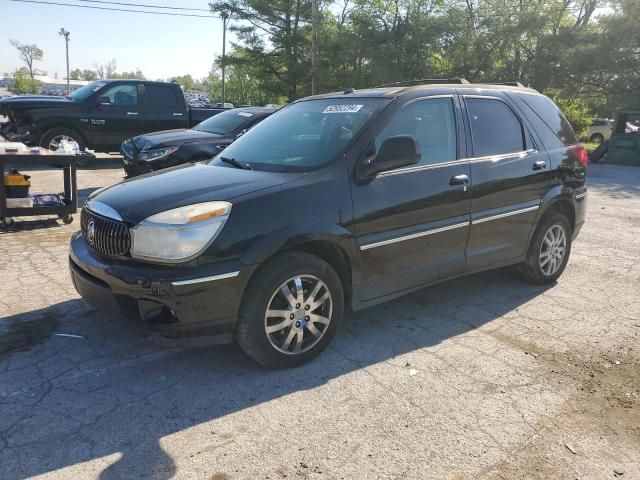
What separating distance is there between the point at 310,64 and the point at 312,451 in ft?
110

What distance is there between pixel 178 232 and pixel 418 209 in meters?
1.80

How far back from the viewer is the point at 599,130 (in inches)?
1105

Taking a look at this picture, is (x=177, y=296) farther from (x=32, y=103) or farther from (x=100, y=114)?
(x=100, y=114)

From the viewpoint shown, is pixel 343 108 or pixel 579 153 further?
pixel 579 153

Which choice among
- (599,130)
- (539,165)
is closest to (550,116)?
(539,165)

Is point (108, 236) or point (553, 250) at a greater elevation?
point (108, 236)

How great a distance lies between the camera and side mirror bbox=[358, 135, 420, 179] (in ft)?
12.2

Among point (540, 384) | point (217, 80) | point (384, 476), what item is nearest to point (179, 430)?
point (384, 476)

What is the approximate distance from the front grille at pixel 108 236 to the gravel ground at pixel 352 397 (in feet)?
2.29

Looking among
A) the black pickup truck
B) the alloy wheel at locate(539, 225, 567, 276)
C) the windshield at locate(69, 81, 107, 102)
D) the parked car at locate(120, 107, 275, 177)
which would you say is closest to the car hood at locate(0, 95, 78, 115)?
the black pickup truck

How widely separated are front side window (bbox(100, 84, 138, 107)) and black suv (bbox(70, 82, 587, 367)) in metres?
9.21

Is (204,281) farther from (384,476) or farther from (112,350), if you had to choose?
(384,476)

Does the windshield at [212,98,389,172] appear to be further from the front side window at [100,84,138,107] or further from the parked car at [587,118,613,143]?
the parked car at [587,118,613,143]

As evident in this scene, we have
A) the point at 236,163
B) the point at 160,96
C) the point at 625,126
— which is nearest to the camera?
the point at 236,163
